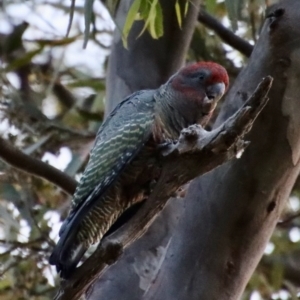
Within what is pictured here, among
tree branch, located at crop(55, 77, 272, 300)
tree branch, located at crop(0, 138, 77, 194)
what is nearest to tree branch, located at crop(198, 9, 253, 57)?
tree branch, located at crop(0, 138, 77, 194)

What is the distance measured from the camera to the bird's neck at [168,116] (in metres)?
1.77

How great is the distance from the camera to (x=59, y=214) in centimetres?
269

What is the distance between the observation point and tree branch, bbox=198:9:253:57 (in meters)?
2.41

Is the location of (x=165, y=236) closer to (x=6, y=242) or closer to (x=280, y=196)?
(x=280, y=196)

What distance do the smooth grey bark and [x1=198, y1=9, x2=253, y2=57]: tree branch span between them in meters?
0.56

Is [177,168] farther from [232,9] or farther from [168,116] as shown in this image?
[232,9]

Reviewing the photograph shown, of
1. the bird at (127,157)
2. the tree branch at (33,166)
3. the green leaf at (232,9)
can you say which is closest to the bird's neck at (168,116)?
the bird at (127,157)

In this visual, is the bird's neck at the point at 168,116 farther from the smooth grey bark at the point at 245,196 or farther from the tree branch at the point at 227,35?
the tree branch at the point at 227,35

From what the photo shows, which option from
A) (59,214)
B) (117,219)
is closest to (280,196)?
(117,219)

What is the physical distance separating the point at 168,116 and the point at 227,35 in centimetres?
73

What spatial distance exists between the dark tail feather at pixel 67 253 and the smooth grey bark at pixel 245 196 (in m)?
0.27

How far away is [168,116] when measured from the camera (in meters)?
1.83

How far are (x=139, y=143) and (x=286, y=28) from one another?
49 cm

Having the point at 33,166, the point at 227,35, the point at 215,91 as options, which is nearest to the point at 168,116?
the point at 215,91
